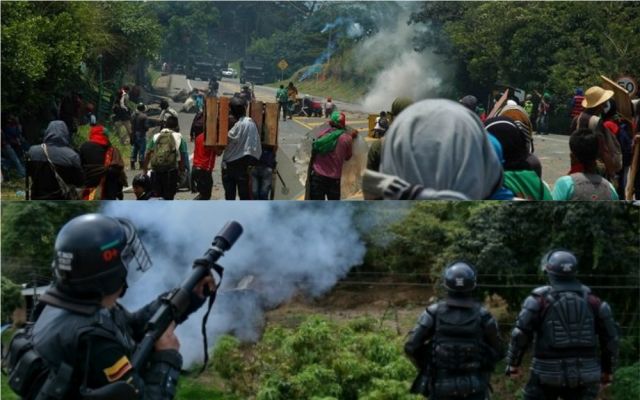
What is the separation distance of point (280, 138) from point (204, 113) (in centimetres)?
77

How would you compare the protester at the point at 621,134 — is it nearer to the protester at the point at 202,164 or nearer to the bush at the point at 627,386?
the protester at the point at 202,164

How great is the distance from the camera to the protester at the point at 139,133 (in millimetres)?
9789

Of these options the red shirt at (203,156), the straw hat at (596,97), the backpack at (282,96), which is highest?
the straw hat at (596,97)

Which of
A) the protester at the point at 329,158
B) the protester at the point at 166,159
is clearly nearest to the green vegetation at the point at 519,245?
the protester at the point at 329,158

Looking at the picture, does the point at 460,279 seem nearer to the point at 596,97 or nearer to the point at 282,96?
the point at 596,97

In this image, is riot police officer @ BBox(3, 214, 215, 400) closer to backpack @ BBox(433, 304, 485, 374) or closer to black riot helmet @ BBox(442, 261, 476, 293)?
backpack @ BBox(433, 304, 485, 374)

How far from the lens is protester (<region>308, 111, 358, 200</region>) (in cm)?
823

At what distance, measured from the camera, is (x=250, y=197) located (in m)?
8.74

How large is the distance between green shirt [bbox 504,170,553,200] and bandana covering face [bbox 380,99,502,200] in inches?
52.6

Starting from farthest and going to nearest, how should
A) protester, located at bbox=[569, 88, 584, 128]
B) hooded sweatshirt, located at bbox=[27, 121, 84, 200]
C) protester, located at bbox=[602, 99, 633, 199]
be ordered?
protester, located at bbox=[569, 88, 584, 128]
protester, located at bbox=[602, 99, 633, 199]
hooded sweatshirt, located at bbox=[27, 121, 84, 200]

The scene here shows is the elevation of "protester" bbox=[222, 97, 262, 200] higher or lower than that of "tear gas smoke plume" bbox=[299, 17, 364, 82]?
lower

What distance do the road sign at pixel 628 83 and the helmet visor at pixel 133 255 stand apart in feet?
22.4

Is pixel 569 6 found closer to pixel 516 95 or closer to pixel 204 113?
pixel 516 95

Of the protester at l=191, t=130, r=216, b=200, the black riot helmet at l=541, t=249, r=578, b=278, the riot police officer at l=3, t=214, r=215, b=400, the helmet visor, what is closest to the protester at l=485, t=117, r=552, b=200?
the black riot helmet at l=541, t=249, r=578, b=278
